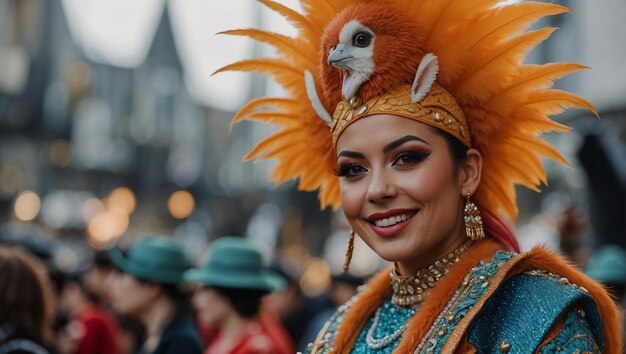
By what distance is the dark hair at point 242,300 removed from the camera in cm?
484

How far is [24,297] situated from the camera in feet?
13.3

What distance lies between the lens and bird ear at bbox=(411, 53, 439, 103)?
2.28m

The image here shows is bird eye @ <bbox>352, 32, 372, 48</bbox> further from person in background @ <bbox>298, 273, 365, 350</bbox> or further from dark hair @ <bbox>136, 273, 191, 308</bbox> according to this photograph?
Result: person in background @ <bbox>298, 273, 365, 350</bbox>

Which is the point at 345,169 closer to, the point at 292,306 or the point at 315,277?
the point at 292,306

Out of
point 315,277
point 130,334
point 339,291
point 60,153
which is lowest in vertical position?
point 60,153

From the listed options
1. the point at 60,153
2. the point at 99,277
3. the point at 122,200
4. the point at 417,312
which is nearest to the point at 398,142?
the point at 417,312

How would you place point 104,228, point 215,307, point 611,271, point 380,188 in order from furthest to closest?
point 104,228 → point 611,271 → point 215,307 → point 380,188

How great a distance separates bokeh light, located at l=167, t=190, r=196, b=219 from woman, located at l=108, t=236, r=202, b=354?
4918cm

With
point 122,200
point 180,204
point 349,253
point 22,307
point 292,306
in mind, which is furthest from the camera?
point 180,204

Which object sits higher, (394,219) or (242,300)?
(394,219)

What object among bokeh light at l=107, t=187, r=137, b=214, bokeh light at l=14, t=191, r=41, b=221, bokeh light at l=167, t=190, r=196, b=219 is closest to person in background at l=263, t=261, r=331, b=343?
bokeh light at l=14, t=191, r=41, b=221

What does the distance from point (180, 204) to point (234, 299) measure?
166ft

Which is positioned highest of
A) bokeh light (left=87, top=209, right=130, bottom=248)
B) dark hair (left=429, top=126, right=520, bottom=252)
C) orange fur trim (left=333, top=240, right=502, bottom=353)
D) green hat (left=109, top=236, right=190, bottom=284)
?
dark hair (left=429, top=126, right=520, bottom=252)

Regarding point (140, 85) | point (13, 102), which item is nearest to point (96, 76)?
point (140, 85)
